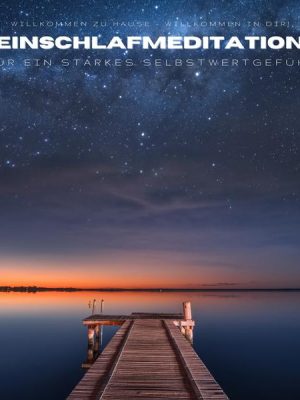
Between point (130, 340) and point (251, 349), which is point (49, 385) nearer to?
point (130, 340)

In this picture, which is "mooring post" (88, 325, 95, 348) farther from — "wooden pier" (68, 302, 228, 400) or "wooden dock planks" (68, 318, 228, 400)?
"wooden dock planks" (68, 318, 228, 400)

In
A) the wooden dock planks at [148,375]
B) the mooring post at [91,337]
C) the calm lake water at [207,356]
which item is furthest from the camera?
the calm lake water at [207,356]

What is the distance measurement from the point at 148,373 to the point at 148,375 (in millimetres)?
174

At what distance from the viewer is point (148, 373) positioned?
924cm

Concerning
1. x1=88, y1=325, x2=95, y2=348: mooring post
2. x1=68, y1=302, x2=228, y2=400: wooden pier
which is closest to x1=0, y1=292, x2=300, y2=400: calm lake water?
x1=88, y1=325, x2=95, y2=348: mooring post

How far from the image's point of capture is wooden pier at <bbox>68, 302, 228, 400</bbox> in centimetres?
755

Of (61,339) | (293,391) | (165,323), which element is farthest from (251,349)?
(165,323)

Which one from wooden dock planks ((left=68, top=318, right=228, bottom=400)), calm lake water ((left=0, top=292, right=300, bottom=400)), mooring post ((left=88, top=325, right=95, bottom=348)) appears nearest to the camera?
wooden dock planks ((left=68, top=318, right=228, bottom=400))

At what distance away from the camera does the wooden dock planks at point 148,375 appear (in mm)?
7535

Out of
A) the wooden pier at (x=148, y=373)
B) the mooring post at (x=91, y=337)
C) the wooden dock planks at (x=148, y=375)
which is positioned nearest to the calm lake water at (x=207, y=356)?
the mooring post at (x=91, y=337)

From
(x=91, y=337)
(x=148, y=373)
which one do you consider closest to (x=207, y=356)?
(x=91, y=337)

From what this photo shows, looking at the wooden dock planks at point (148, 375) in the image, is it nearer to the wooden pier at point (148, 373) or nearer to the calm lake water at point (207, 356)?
the wooden pier at point (148, 373)

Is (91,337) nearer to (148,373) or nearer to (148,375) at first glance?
(148,373)

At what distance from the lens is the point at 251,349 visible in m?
34.7
